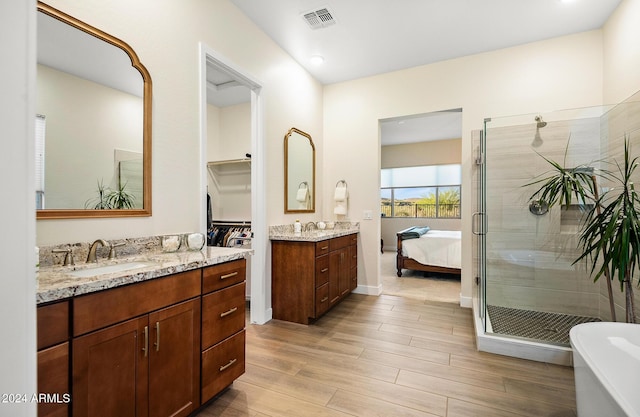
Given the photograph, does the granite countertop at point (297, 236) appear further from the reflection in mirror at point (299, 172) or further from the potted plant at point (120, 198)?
the potted plant at point (120, 198)

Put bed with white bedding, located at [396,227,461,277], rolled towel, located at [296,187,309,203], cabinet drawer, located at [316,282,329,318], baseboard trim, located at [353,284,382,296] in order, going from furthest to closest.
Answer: bed with white bedding, located at [396,227,461,277], baseboard trim, located at [353,284,382,296], rolled towel, located at [296,187,309,203], cabinet drawer, located at [316,282,329,318]

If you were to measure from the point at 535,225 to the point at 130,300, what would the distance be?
3.51 meters

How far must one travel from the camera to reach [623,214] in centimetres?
185

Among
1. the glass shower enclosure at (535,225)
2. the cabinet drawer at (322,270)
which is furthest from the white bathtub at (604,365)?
the cabinet drawer at (322,270)

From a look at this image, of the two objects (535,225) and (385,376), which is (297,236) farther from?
(535,225)

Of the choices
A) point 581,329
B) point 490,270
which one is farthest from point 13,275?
point 490,270

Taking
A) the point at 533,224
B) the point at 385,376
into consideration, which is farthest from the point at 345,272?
the point at 533,224

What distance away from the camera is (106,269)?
1.39 meters

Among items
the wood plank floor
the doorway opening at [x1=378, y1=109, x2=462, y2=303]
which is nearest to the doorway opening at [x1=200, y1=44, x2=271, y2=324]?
the wood plank floor

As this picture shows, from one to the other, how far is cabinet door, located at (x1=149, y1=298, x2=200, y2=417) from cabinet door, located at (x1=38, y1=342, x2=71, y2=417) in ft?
1.02

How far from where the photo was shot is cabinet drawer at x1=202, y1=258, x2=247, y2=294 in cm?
159

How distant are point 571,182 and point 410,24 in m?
2.06

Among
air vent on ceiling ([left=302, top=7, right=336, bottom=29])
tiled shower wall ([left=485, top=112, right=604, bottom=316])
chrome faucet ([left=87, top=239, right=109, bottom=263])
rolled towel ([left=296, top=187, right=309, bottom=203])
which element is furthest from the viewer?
rolled towel ([left=296, top=187, right=309, bottom=203])

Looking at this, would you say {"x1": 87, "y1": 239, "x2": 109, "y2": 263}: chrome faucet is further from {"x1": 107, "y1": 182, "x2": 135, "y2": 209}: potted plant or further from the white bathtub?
the white bathtub
